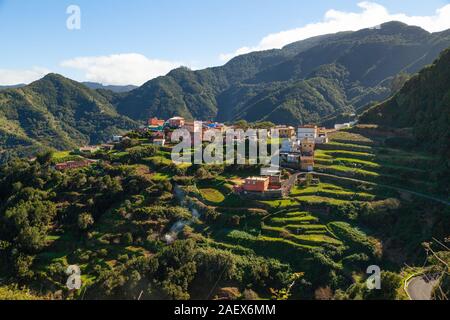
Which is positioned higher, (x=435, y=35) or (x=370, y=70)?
(x=435, y=35)

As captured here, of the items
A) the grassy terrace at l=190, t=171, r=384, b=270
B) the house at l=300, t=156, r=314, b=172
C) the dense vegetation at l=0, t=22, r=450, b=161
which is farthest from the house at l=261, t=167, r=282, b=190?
the dense vegetation at l=0, t=22, r=450, b=161

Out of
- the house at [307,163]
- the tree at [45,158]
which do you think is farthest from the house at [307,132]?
the tree at [45,158]

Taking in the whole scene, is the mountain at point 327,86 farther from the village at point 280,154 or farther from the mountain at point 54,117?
the village at point 280,154

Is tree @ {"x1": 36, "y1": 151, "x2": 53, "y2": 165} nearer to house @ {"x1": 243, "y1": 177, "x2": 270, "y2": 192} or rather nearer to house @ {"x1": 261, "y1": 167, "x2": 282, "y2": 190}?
house @ {"x1": 243, "y1": 177, "x2": 270, "y2": 192}

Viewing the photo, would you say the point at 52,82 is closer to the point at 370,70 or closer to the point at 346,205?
the point at 370,70
